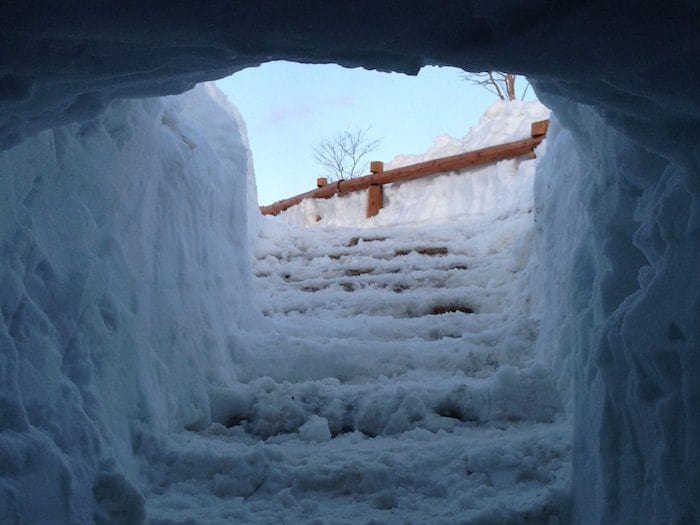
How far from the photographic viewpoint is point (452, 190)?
30.0ft

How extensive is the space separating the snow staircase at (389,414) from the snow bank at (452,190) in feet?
7.43

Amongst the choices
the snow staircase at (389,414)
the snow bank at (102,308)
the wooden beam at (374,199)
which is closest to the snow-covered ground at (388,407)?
the snow staircase at (389,414)

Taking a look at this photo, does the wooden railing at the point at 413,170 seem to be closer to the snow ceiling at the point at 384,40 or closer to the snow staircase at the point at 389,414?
the snow staircase at the point at 389,414

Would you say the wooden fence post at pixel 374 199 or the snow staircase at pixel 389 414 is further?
the wooden fence post at pixel 374 199

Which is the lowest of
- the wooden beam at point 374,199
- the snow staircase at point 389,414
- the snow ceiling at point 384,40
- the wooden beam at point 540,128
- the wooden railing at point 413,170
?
the snow staircase at point 389,414

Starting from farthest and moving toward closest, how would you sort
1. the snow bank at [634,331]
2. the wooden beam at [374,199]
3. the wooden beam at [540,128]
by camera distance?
1. the wooden beam at [374,199]
2. the wooden beam at [540,128]
3. the snow bank at [634,331]

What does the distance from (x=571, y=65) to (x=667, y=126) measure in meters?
0.31

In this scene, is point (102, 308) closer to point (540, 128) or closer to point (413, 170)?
point (540, 128)

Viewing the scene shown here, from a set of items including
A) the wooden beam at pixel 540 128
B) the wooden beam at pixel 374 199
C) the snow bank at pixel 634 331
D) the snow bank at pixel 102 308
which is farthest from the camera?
the wooden beam at pixel 374 199

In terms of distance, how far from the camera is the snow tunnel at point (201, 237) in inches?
48.6

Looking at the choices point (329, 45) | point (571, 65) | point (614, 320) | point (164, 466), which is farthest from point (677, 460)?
point (164, 466)

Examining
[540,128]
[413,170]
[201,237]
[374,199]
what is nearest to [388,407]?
[201,237]

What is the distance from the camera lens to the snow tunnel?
48.6 inches

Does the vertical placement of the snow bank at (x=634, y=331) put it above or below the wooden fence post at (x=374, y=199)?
below
